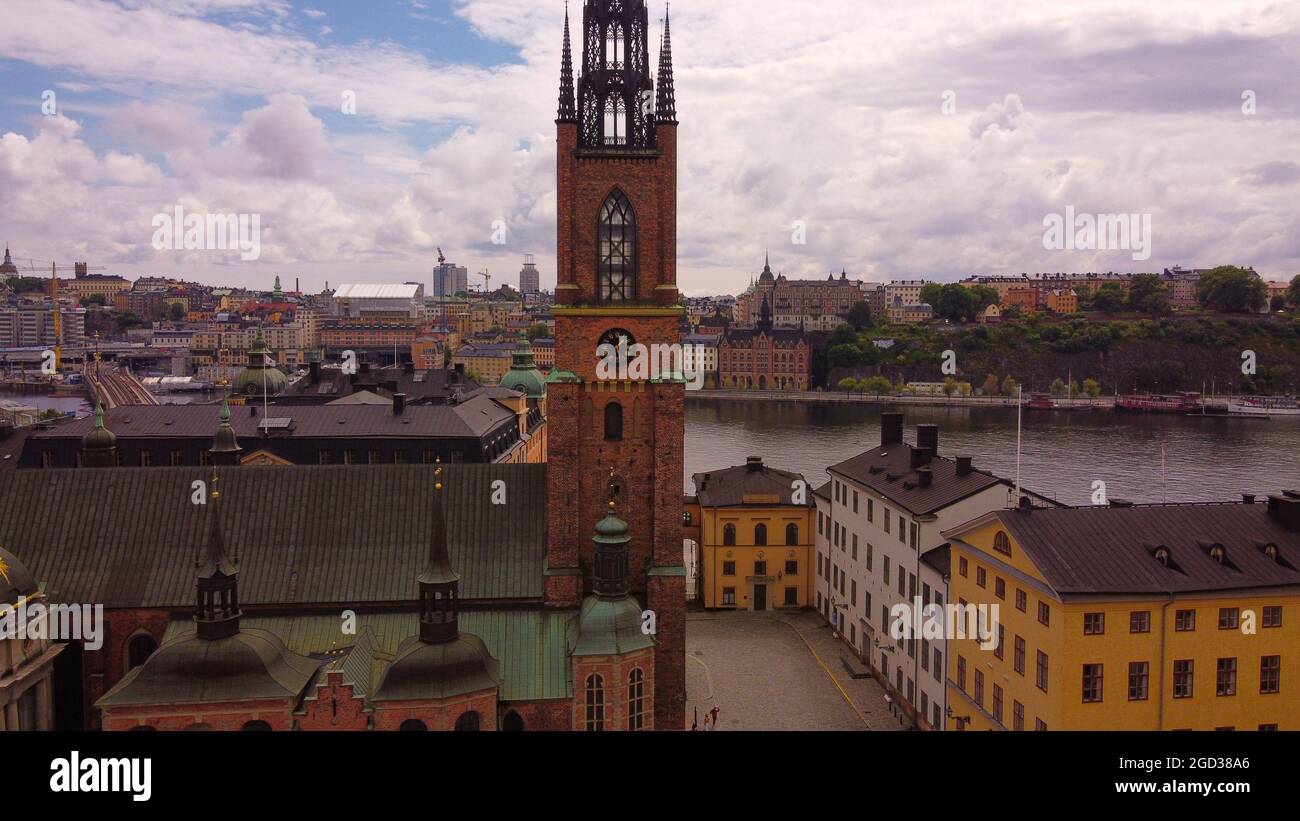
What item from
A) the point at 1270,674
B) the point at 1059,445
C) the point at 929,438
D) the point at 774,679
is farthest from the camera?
the point at 1059,445

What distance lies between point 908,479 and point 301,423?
3647cm

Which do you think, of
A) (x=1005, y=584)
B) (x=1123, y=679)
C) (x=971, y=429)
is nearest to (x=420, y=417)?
(x=1005, y=584)

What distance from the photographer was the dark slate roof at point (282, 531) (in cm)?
3122

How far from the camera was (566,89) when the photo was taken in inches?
1271

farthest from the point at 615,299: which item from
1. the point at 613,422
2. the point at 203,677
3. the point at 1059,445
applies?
the point at 1059,445

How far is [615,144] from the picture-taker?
32.5 metres

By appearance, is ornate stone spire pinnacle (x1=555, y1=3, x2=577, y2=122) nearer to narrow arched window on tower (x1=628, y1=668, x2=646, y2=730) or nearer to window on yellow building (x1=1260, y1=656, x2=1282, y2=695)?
narrow arched window on tower (x1=628, y1=668, x2=646, y2=730)

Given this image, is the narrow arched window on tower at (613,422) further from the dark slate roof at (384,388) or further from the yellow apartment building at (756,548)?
the dark slate roof at (384,388)

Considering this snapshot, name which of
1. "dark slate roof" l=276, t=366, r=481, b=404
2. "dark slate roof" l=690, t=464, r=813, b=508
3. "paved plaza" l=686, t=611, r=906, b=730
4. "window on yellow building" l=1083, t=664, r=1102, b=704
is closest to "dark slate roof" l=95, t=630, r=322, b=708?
"paved plaza" l=686, t=611, r=906, b=730

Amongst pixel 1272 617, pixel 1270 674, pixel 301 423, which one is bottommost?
pixel 1270 674

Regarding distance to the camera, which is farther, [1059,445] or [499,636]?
[1059,445]

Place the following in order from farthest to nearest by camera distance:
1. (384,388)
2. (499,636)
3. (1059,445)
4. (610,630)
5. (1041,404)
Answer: (1041,404), (1059,445), (384,388), (499,636), (610,630)

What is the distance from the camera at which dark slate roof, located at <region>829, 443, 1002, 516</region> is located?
3969 centimetres

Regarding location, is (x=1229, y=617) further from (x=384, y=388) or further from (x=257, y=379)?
(x=257, y=379)
